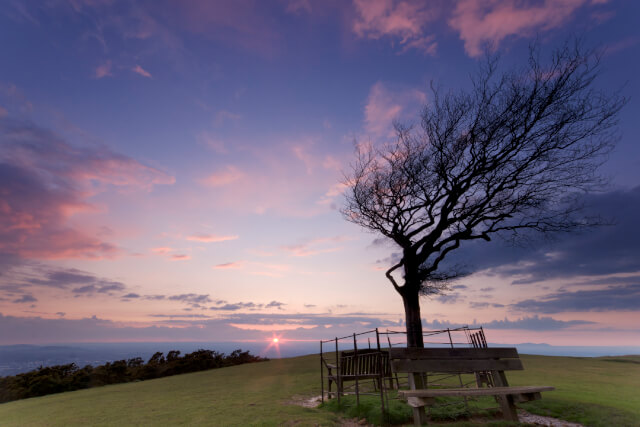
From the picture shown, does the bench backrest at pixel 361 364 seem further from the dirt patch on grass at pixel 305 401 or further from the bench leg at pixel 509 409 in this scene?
the bench leg at pixel 509 409

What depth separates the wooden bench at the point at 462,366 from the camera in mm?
7764

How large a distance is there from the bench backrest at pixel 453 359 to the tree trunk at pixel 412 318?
17.8 ft

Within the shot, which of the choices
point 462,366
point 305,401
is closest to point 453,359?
point 462,366

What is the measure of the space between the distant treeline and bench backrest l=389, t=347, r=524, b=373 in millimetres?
31982

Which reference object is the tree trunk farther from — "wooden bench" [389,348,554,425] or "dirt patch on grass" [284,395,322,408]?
"wooden bench" [389,348,554,425]

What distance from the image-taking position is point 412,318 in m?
15.7

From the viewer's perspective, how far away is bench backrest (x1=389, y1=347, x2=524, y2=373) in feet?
29.2

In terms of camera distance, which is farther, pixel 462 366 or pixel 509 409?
pixel 462 366

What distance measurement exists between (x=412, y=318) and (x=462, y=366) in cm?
623

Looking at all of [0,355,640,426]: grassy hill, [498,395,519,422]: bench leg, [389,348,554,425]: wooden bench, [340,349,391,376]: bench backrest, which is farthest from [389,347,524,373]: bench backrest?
[340,349,391,376]: bench backrest

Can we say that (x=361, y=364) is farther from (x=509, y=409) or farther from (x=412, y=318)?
(x=509, y=409)

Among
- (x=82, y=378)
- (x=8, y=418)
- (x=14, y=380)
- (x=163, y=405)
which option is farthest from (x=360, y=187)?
(x=14, y=380)

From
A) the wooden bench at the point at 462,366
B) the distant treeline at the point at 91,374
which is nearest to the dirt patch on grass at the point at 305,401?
the wooden bench at the point at 462,366

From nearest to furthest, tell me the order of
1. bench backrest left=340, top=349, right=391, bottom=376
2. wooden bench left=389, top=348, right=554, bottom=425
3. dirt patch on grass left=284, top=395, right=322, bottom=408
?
1. wooden bench left=389, top=348, right=554, bottom=425
2. bench backrest left=340, top=349, right=391, bottom=376
3. dirt patch on grass left=284, top=395, right=322, bottom=408
